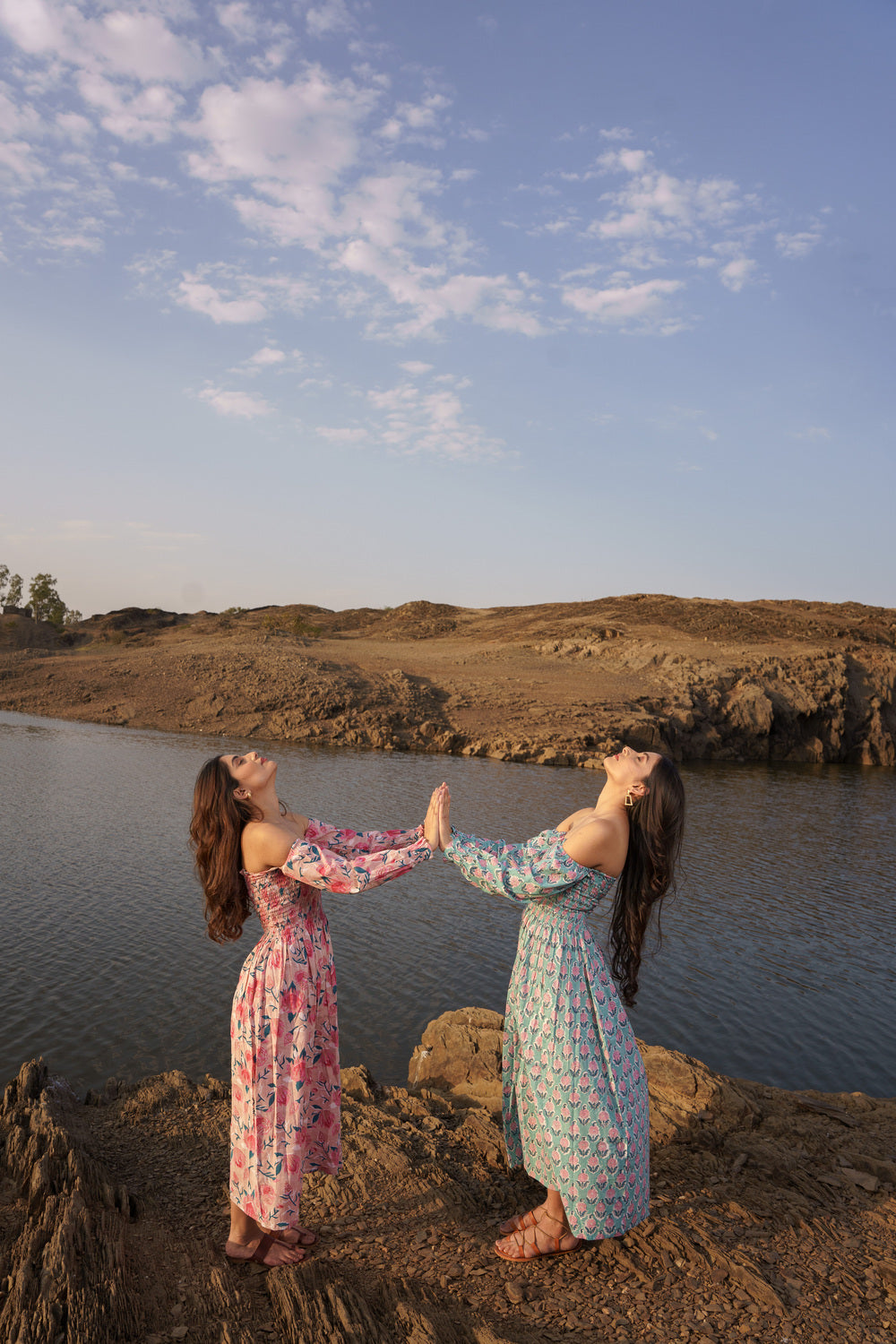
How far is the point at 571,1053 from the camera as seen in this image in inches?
149

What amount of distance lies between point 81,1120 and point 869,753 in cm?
3668

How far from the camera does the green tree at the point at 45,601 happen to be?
6719 cm

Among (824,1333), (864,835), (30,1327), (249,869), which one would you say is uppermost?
(249,869)

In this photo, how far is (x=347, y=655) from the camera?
39.6 metres

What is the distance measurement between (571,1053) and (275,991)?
1.37 meters

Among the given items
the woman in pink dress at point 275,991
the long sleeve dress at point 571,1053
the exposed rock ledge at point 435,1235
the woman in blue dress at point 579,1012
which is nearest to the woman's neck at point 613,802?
the woman in blue dress at point 579,1012

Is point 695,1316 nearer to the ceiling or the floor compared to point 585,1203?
nearer to the floor

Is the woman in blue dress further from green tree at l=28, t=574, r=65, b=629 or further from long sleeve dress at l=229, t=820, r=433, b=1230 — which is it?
green tree at l=28, t=574, r=65, b=629

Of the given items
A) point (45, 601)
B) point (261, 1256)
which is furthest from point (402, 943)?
point (45, 601)

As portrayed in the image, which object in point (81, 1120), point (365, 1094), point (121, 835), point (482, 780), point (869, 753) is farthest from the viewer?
point (869, 753)

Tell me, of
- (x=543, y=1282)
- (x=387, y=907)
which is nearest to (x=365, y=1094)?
(x=543, y=1282)

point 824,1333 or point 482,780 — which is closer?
point 824,1333

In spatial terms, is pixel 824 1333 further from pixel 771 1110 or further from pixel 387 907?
pixel 387 907

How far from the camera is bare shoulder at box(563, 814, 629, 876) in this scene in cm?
382
